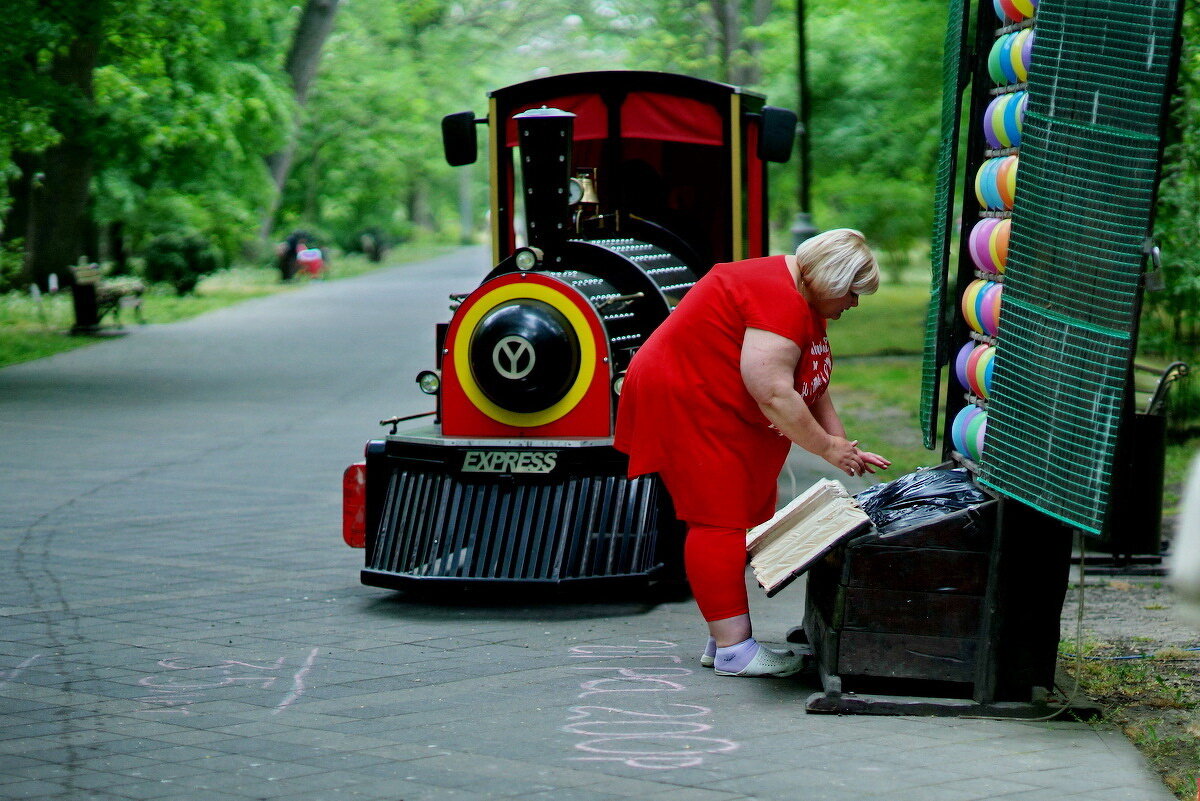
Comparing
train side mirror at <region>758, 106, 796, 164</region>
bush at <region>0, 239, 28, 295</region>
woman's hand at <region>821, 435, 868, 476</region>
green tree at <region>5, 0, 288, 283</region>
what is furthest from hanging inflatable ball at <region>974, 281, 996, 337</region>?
bush at <region>0, 239, 28, 295</region>

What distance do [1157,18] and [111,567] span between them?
541 centimetres

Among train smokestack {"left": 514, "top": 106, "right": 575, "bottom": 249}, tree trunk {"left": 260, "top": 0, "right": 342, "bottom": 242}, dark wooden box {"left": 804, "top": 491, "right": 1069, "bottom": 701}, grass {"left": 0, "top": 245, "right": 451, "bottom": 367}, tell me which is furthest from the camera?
tree trunk {"left": 260, "top": 0, "right": 342, "bottom": 242}

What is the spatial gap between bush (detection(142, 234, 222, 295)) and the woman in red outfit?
2706cm

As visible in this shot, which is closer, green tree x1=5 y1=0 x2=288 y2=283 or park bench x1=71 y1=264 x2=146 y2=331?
green tree x1=5 y1=0 x2=288 y2=283

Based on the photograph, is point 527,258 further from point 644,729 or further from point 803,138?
point 803,138

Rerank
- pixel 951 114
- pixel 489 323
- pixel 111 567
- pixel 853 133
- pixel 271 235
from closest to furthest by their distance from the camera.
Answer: pixel 951 114, pixel 489 323, pixel 111 567, pixel 853 133, pixel 271 235

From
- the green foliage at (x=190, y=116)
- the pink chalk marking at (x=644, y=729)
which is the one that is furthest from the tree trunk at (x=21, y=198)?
the pink chalk marking at (x=644, y=729)

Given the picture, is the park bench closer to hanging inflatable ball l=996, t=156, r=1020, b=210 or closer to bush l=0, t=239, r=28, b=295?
bush l=0, t=239, r=28, b=295

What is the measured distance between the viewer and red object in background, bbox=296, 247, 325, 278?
40.9 meters

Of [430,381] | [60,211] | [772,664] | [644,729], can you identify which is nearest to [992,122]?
[772,664]

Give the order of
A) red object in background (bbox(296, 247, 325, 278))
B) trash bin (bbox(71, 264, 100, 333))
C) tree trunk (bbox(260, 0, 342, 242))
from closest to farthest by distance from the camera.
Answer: trash bin (bbox(71, 264, 100, 333))
tree trunk (bbox(260, 0, 342, 242))
red object in background (bbox(296, 247, 325, 278))

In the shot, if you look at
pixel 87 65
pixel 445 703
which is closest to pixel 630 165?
pixel 445 703

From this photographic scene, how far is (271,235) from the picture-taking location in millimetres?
47906

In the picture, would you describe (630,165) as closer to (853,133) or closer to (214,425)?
(214,425)
